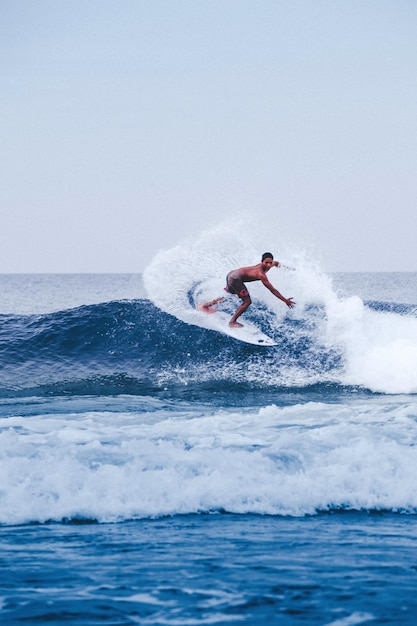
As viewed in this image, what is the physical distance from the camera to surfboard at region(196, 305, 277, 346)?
14.7 m

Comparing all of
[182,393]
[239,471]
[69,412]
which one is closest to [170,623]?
[239,471]

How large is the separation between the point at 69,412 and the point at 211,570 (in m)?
6.02

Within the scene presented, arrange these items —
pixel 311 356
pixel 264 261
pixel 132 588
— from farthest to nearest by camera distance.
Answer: pixel 311 356 → pixel 264 261 → pixel 132 588

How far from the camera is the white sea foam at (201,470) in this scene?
20.1 ft

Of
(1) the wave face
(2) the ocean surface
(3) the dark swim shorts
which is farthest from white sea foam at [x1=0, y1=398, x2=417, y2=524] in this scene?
(3) the dark swim shorts

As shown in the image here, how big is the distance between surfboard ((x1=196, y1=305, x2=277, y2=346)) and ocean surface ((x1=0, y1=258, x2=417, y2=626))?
107 cm

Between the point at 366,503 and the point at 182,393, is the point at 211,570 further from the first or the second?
the point at 182,393

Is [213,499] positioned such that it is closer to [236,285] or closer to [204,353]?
[236,285]

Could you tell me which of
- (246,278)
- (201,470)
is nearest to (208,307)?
(246,278)

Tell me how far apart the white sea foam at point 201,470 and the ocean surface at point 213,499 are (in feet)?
0.07

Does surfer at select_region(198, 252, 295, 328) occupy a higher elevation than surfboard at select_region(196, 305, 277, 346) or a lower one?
higher

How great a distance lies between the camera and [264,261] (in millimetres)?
13359

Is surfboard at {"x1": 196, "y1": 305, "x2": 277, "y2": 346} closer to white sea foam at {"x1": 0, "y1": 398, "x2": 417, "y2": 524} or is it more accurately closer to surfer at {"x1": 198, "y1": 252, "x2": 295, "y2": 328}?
surfer at {"x1": 198, "y1": 252, "x2": 295, "y2": 328}

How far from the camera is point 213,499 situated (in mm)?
6227
